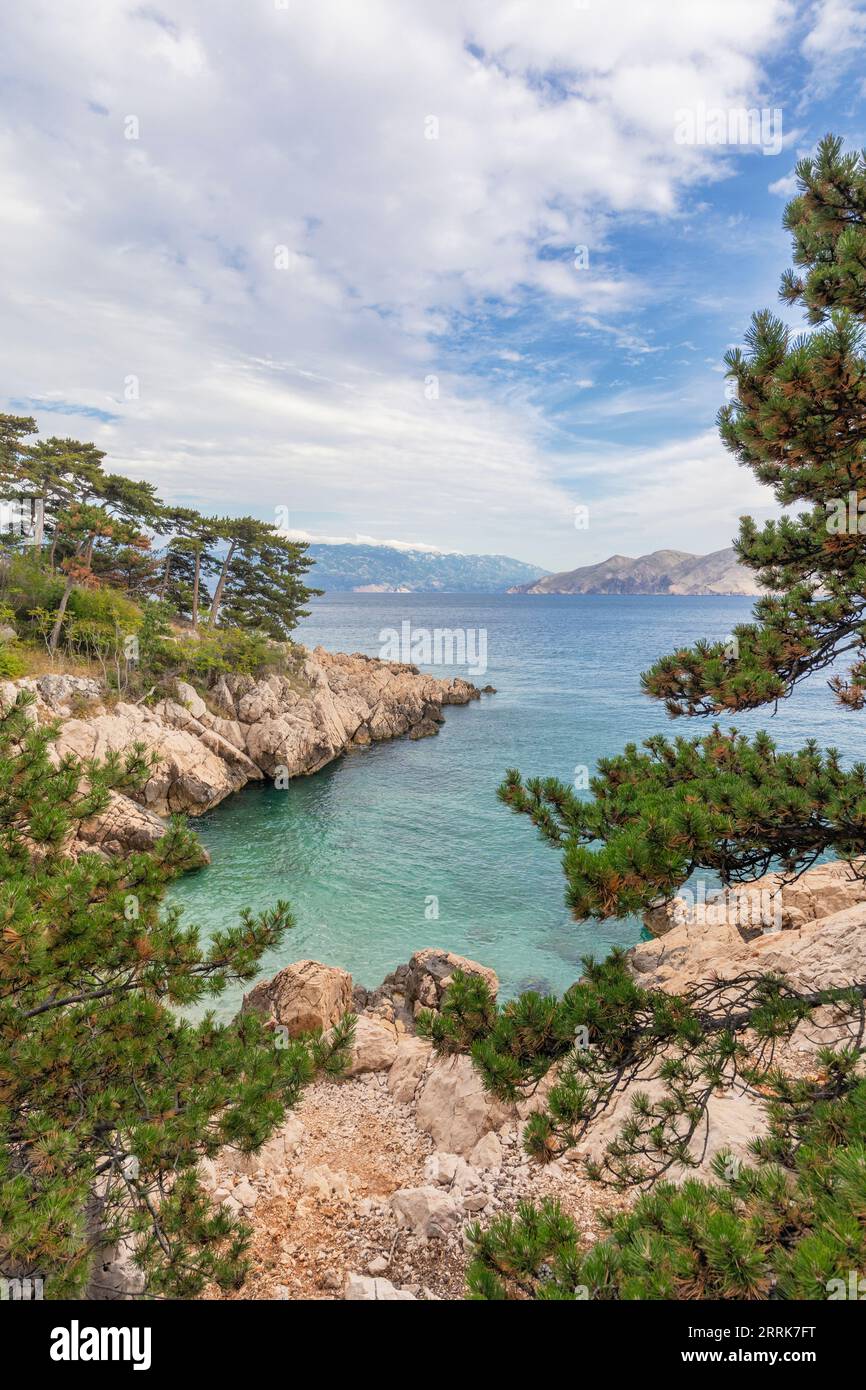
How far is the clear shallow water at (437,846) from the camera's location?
15.6 metres

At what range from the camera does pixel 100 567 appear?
114 feet

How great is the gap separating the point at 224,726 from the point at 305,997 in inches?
807

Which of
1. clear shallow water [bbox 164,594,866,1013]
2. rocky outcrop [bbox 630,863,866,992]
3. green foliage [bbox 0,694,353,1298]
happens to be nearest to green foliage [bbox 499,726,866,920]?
rocky outcrop [bbox 630,863,866,992]

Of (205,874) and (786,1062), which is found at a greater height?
(786,1062)

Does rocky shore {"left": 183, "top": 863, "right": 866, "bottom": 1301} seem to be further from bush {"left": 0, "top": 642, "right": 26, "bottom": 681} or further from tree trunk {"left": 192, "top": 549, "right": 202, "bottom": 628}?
tree trunk {"left": 192, "top": 549, "right": 202, "bottom": 628}

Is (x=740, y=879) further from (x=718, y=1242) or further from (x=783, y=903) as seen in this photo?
(x=783, y=903)

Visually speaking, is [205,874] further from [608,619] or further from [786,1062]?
[608,619]

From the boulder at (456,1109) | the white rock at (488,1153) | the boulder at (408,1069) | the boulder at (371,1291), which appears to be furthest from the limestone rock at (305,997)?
the boulder at (371,1291)

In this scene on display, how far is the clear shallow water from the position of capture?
15633 mm

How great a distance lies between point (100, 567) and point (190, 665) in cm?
1031

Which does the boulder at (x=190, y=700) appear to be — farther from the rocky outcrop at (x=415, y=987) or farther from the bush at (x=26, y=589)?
the rocky outcrop at (x=415, y=987)

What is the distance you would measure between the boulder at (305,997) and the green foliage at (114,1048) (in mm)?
5429

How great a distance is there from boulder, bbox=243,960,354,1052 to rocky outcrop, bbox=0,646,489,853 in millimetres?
6203

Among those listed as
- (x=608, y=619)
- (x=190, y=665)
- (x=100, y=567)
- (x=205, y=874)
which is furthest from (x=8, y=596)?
(x=608, y=619)
